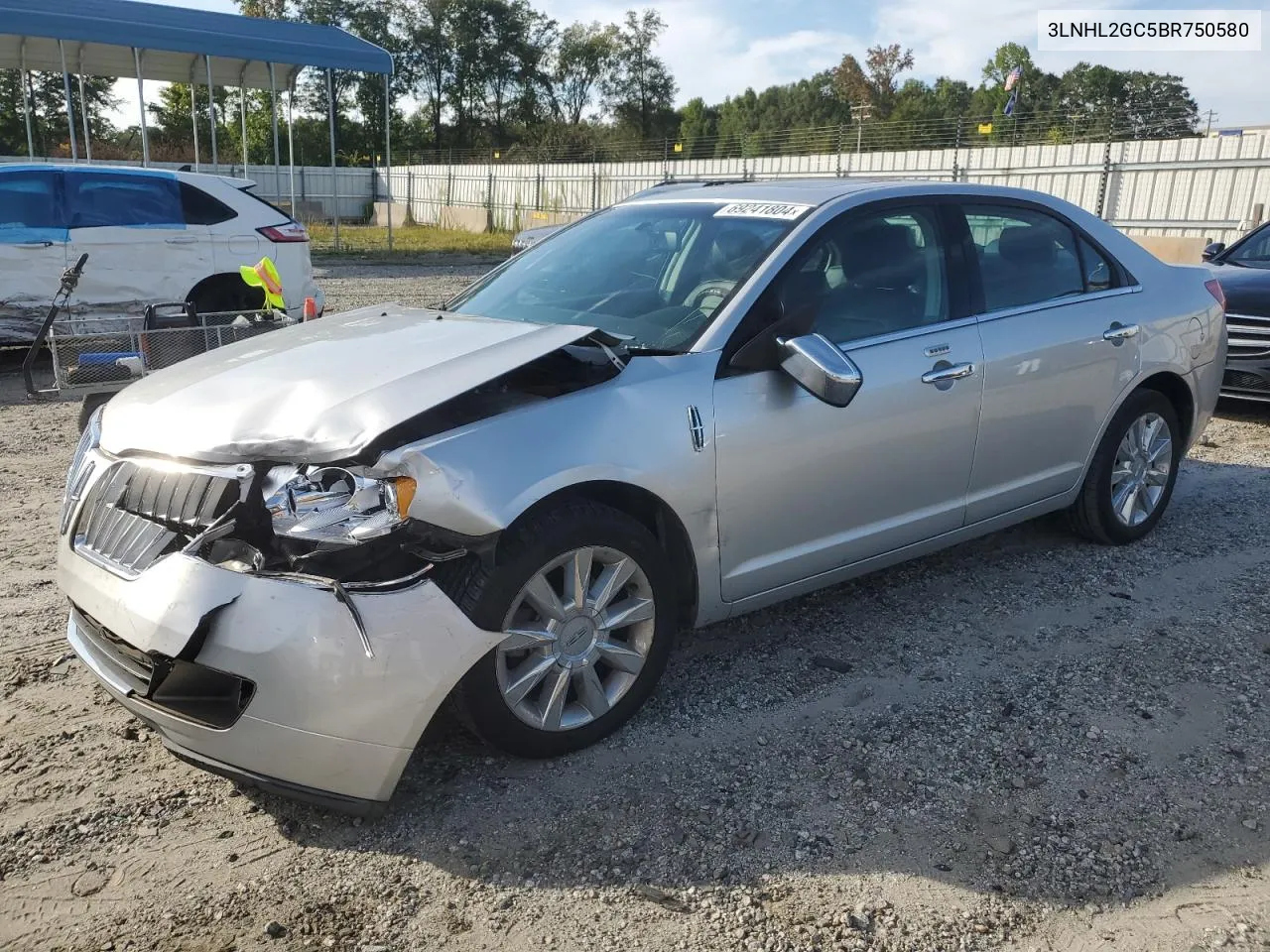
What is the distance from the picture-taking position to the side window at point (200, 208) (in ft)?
32.1

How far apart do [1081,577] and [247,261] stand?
8186 mm

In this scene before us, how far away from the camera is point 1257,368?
24.9ft

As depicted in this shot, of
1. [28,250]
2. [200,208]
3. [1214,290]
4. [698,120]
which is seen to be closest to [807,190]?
[1214,290]

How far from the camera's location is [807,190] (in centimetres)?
412

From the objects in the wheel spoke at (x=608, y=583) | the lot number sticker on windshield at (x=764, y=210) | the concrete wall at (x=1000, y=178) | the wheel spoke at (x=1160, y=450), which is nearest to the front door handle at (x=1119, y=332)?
the wheel spoke at (x=1160, y=450)

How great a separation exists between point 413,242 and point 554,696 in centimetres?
2633

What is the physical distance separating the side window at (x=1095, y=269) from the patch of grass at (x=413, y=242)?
21.1 m

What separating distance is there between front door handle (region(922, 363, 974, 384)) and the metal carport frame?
18.0 metres

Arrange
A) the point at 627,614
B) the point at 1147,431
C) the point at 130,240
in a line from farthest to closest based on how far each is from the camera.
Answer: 1. the point at 130,240
2. the point at 1147,431
3. the point at 627,614

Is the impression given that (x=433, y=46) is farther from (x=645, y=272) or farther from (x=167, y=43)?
(x=645, y=272)

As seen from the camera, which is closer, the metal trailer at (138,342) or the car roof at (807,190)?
the car roof at (807,190)

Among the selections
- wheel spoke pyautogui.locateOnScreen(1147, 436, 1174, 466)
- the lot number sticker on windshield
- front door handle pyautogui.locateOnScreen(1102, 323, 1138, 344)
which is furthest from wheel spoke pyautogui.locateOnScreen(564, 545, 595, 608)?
wheel spoke pyautogui.locateOnScreen(1147, 436, 1174, 466)

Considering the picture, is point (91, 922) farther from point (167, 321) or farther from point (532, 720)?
point (167, 321)

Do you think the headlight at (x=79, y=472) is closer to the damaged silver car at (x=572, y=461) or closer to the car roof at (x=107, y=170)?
the damaged silver car at (x=572, y=461)
